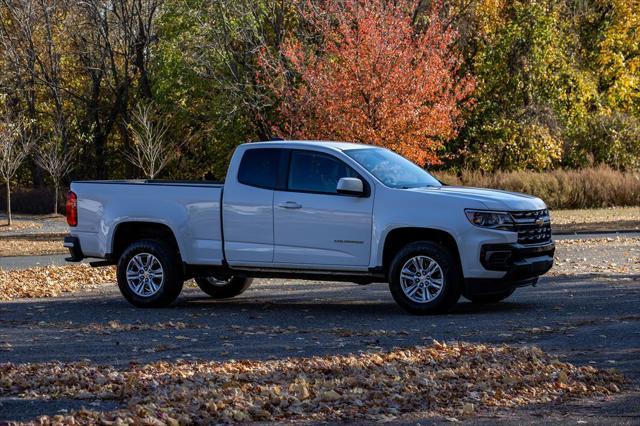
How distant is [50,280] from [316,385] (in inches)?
430

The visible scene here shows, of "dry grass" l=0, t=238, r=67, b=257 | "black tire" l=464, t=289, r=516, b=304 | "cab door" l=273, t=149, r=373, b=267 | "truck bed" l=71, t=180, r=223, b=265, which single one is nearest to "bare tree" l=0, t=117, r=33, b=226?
"dry grass" l=0, t=238, r=67, b=257

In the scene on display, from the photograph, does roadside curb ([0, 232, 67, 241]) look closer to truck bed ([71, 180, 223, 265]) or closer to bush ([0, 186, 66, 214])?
bush ([0, 186, 66, 214])

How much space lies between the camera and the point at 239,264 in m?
13.7

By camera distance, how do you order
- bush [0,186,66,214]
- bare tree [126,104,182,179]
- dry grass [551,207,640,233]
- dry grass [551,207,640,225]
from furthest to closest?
bush [0,186,66,214]
bare tree [126,104,182,179]
dry grass [551,207,640,225]
dry grass [551,207,640,233]

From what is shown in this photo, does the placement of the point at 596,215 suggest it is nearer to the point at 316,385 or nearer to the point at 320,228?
the point at 320,228

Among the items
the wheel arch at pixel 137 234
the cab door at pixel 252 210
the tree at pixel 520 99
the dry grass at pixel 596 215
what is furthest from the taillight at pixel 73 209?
the tree at pixel 520 99

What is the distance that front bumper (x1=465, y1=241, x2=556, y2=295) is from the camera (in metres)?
12.6

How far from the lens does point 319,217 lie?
1319 cm

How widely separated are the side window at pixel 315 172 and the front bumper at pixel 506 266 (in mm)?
1777

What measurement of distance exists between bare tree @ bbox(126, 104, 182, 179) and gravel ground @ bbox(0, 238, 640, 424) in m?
26.0

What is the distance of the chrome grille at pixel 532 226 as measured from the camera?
12805 mm

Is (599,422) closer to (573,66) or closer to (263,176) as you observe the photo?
(263,176)

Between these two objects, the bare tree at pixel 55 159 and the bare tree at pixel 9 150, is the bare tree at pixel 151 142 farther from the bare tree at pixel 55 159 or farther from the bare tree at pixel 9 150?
the bare tree at pixel 9 150

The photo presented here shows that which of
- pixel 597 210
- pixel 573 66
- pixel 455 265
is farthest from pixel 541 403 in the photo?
pixel 573 66
